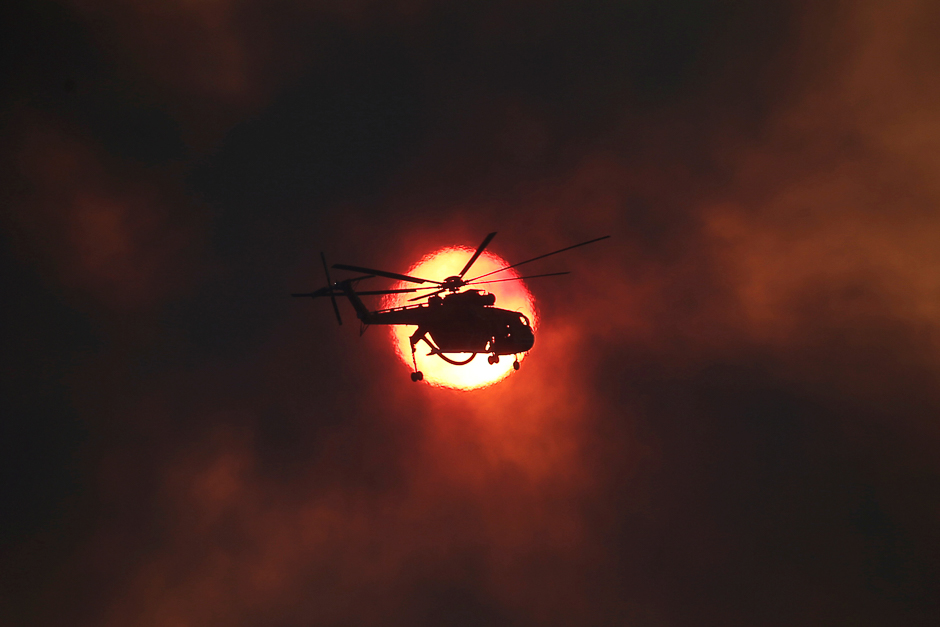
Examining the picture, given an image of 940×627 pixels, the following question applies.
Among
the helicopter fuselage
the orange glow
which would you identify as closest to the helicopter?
the helicopter fuselage

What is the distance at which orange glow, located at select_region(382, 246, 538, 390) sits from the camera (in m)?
24.8

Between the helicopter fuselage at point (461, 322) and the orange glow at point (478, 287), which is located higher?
the orange glow at point (478, 287)

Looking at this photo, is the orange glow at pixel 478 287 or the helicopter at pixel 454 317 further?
the orange glow at pixel 478 287

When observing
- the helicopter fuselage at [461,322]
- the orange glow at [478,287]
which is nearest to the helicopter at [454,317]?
the helicopter fuselage at [461,322]

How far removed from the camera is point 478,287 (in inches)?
1013

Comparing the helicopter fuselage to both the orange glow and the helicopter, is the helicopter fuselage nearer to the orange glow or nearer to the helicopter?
the helicopter

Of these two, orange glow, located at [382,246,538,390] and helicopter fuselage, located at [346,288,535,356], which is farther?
orange glow, located at [382,246,538,390]

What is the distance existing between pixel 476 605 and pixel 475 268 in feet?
52.0

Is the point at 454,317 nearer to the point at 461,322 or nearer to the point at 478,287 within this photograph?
the point at 461,322

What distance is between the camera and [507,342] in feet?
64.7

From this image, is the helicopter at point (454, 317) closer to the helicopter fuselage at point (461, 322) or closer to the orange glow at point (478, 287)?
the helicopter fuselage at point (461, 322)

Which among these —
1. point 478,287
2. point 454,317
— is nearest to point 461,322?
point 454,317

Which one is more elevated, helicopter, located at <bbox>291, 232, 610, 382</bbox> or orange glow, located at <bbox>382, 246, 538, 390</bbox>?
orange glow, located at <bbox>382, 246, 538, 390</bbox>

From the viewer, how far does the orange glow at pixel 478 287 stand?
2483 cm
